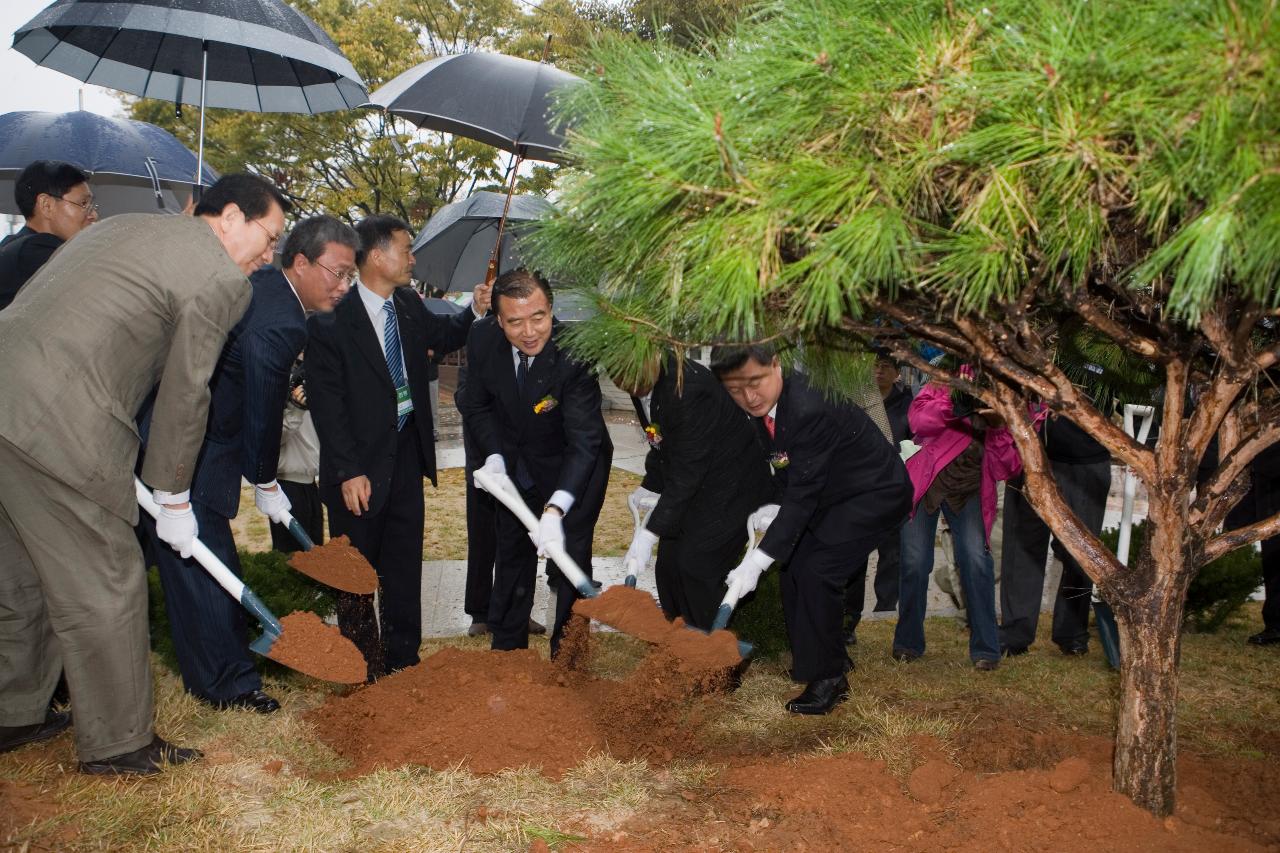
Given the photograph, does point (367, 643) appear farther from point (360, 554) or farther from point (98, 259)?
point (98, 259)

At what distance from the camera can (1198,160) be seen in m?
1.68

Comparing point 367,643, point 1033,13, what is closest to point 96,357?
point 367,643

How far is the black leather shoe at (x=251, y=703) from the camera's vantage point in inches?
146

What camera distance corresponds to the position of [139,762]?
3.05 metres

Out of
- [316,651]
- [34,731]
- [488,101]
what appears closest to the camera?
[34,731]

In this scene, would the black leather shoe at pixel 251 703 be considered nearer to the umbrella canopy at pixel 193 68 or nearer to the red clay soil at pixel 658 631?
the red clay soil at pixel 658 631

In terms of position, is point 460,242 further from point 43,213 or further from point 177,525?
point 177,525

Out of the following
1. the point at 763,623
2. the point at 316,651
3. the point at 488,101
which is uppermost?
the point at 488,101

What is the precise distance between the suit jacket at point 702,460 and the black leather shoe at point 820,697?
0.70m

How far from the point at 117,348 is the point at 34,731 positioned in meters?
1.38

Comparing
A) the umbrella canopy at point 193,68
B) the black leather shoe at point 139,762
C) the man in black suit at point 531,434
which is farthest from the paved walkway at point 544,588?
the umbrella canopy at point 193,68

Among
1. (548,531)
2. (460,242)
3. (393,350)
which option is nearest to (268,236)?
(393,350)

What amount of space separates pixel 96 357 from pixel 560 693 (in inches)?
74.2

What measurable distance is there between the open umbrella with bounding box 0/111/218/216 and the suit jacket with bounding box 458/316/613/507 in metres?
2.96
